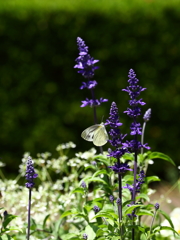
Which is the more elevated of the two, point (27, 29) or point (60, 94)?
point (27, 29)

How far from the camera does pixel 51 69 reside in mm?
6242

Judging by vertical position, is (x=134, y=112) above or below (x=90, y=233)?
above

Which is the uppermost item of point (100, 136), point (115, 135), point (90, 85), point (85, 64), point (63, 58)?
point (63, 58)

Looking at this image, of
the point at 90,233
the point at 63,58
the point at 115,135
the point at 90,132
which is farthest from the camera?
the point at 63,58

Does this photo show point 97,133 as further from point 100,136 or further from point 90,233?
point 90,233

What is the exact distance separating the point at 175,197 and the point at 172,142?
981 mm

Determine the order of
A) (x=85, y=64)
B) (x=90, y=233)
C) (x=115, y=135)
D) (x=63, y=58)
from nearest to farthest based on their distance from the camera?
1. (x=115, y=135)
2. (x=90, y=233)
3. (x=85, y=64)
4. (x=63, y=58)

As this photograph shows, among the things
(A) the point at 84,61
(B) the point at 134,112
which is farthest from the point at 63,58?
(B) the point at 134,112

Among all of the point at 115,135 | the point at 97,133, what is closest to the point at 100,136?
the point at 97,133

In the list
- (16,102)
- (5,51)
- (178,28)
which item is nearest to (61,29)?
(5,51)

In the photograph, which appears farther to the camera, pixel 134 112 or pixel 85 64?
pixel 85 64

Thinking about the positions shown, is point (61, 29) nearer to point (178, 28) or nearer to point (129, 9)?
point (129, 9)

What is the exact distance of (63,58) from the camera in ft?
20.4

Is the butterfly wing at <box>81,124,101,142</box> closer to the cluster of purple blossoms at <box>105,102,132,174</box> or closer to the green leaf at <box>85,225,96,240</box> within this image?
the cluster of purple blossoms at <box>105,102,132,174</box>
